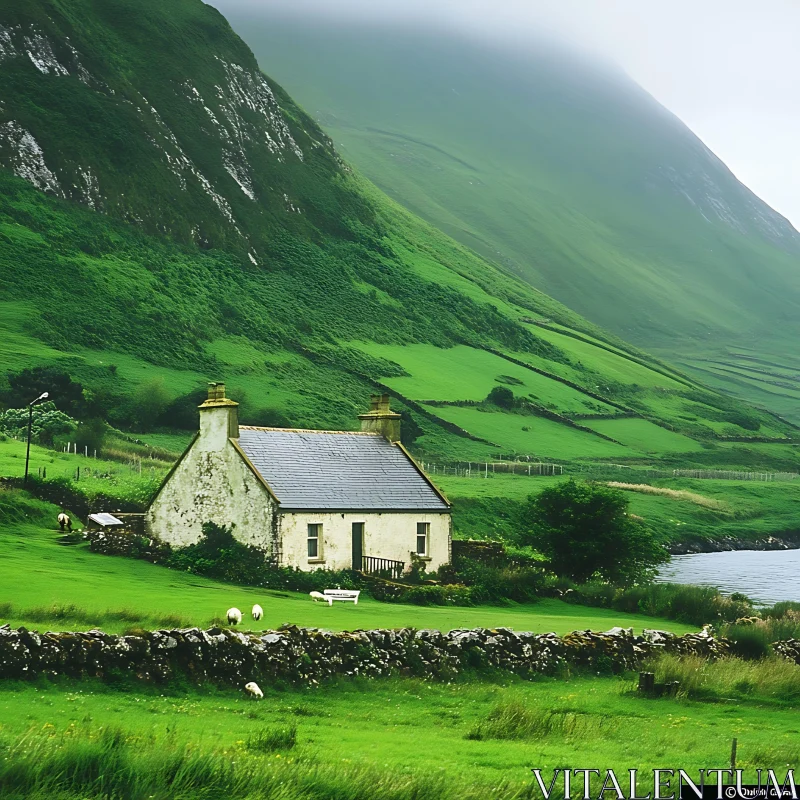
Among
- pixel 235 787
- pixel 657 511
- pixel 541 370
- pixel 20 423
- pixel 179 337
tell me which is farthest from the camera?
pixel 541 370

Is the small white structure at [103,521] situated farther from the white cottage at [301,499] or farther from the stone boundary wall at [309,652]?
the stone boundary wall at [309,652]

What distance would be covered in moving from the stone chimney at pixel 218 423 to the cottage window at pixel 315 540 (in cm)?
451

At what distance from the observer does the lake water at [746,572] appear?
→ 61531 mm

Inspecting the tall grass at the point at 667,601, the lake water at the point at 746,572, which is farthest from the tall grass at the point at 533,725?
the lake water at the point at 746,572

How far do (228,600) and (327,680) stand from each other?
440 inches

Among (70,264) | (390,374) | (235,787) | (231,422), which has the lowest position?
(235,787)

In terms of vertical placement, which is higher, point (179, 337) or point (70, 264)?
point (70, 264)

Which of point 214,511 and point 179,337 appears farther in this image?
point 179,337

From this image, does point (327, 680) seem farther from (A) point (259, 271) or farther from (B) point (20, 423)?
(A) point (259, 271)

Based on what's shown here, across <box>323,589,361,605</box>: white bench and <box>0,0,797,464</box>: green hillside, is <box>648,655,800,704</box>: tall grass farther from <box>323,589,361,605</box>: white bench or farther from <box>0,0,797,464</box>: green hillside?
<box>0,0,797,464</box>: green hillside

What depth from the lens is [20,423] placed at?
9388cm

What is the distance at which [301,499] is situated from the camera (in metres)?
44.9

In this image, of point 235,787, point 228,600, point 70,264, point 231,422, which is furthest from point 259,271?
point 235,787

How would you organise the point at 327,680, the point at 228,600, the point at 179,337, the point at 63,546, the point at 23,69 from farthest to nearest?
the point at 23,69 → the point at 179,337 → the point at 63,546 → the point at 228,600 → the point at 327,680
